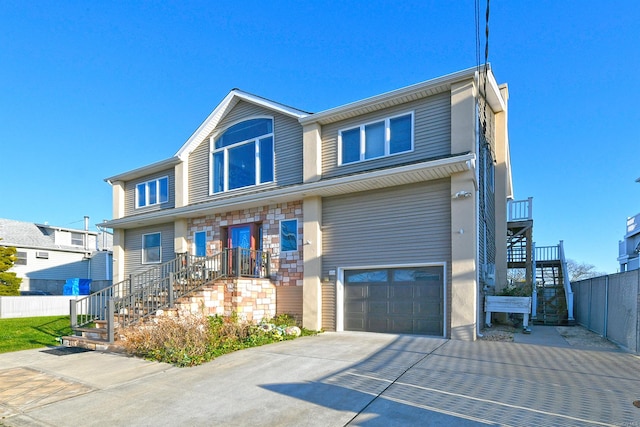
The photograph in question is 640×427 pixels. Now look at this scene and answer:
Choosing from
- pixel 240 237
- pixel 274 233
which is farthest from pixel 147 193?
pixel 274 233

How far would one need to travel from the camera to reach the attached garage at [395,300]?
32.0 feet

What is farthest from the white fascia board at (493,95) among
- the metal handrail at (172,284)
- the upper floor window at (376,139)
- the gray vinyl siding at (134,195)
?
the gray vinyl siding at (134,195)

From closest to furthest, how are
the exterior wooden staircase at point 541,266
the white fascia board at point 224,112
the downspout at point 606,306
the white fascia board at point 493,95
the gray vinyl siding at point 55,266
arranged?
the downspout at point 606,306
the white fascia board at point 493,95
the white fascia board at point 224,112
the exterior wooden staircase at point 541,266
the gray vinyl siding at point 55,266

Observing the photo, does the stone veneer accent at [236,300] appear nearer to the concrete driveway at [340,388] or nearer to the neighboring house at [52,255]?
the concrete driveway at [340,388]

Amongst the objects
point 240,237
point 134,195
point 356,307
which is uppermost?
point 134,195

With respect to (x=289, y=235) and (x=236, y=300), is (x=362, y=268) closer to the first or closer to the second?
(x=289, y=235)

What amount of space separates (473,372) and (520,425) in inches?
82.3

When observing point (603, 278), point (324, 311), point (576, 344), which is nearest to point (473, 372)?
point (576, 344)

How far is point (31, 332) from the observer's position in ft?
39.2

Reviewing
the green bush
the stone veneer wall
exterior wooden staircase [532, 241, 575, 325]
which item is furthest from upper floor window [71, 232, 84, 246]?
exterior wooden staircase [532, 241, 575, 325]

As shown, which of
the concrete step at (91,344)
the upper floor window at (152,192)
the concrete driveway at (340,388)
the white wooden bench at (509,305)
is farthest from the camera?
the upper floor window at (152,192)

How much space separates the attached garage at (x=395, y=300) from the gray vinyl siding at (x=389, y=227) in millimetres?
Answer: 395

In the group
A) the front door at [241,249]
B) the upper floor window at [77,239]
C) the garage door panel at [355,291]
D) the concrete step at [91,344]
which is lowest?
the concrete step at [91,344]

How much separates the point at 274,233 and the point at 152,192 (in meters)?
7.38
